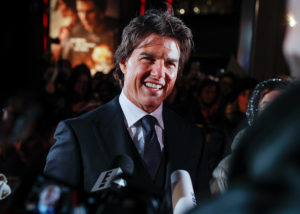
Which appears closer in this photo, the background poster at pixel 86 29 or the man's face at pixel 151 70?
the man's face at pixel 151 70

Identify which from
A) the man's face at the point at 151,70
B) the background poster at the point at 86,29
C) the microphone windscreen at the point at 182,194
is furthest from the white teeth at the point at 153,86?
the background poster at the point at 86,29

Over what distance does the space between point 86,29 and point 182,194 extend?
361 inches

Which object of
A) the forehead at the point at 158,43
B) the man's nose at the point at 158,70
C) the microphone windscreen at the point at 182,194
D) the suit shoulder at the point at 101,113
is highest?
the forehead at the point at 158,43

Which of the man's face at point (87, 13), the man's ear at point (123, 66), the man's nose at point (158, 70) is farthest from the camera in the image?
the man's face at point (87, 13)

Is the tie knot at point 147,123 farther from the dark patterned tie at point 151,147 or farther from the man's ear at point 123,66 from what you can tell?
the man's ear at point 123,66

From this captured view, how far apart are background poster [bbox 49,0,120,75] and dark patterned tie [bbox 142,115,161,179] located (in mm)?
7801

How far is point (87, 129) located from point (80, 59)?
819 centimetres

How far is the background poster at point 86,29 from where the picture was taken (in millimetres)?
9266

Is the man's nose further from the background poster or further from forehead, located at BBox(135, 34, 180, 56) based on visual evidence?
the background poster

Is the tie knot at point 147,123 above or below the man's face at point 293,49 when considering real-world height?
below

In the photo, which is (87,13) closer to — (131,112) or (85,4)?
(85,4)

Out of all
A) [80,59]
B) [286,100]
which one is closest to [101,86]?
[286,100]

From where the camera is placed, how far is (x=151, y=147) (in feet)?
4.84

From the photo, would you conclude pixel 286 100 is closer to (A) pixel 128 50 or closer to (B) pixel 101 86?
(A) pixel 128 50
